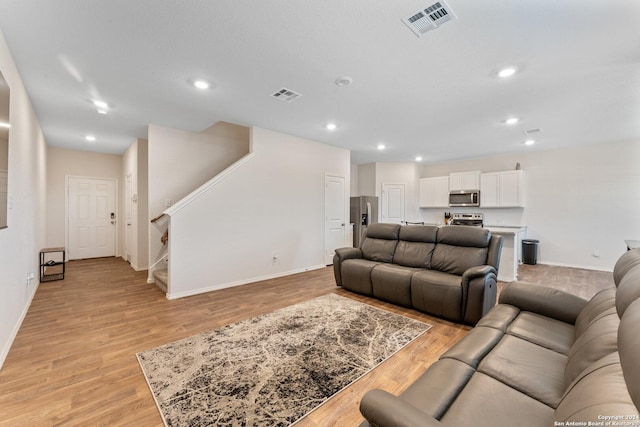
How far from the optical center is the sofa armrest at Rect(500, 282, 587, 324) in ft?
6.47

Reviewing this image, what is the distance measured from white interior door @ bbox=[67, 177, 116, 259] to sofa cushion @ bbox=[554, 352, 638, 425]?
340 inches

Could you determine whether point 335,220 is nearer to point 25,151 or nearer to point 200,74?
point 200,74

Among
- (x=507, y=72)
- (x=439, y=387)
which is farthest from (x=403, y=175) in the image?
(x=439, y=387)

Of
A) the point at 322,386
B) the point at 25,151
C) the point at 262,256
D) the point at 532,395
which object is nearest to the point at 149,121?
the point at 25,151

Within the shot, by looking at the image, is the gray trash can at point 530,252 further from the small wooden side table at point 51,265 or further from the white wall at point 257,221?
the small wooden side table at point 51,265

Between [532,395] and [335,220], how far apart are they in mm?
4926

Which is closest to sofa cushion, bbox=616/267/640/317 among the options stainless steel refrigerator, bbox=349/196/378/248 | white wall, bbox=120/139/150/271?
stainless steel refrigerator, bbox=349/196/378/248

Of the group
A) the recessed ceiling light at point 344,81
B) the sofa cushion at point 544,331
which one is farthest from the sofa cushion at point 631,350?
the recessed ceiling light at point 344,81

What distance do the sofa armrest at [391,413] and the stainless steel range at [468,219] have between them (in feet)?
23.6

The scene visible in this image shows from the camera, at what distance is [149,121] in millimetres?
4410

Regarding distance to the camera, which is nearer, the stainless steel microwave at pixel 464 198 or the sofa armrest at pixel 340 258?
the sofa armrest at pixel 340 258

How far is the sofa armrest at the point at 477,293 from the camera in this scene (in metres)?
2.85

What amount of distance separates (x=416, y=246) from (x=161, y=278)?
3984 millimetres

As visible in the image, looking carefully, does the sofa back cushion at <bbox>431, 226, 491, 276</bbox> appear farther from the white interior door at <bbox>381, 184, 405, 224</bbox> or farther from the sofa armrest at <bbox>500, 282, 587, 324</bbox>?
the white interior door at <bbox>381, 184, 405, 224</bbox>
